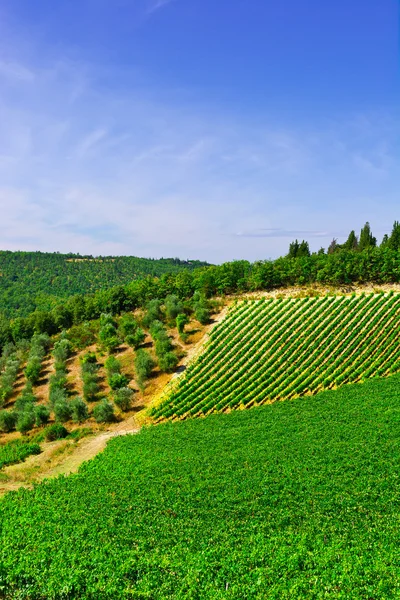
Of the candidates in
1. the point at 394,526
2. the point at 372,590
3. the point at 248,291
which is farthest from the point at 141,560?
the point at 248,291

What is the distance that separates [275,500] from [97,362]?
46.3 metres

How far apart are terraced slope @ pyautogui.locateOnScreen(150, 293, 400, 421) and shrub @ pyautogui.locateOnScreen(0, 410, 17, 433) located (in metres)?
19.3

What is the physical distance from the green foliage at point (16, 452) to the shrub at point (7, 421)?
627 cm

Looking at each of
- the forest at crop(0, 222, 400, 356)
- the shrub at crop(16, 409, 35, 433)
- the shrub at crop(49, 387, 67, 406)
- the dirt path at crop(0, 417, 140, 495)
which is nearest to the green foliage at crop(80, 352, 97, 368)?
the shrub at crop(49, 387, 67, 406)

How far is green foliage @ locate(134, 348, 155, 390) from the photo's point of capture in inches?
2106

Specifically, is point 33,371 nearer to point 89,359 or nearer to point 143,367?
point 89,359

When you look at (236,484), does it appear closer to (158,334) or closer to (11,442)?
(11,442)

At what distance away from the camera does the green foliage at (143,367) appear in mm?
53500

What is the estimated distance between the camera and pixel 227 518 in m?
21.8

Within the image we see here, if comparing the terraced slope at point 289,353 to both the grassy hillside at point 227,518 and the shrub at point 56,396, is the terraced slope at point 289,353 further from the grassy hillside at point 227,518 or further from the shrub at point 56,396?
the shrub at point 56,396

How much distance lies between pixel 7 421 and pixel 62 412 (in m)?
8.80

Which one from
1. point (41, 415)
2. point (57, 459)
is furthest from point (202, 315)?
point (57, 459)

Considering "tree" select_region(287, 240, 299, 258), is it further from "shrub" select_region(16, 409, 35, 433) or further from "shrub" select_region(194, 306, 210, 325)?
"shrub" select_region(16, 409, 35, 433)

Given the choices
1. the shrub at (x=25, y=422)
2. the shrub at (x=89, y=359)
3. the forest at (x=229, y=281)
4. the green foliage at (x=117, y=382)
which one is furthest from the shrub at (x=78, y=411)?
the forest at (x=229, y=281)
